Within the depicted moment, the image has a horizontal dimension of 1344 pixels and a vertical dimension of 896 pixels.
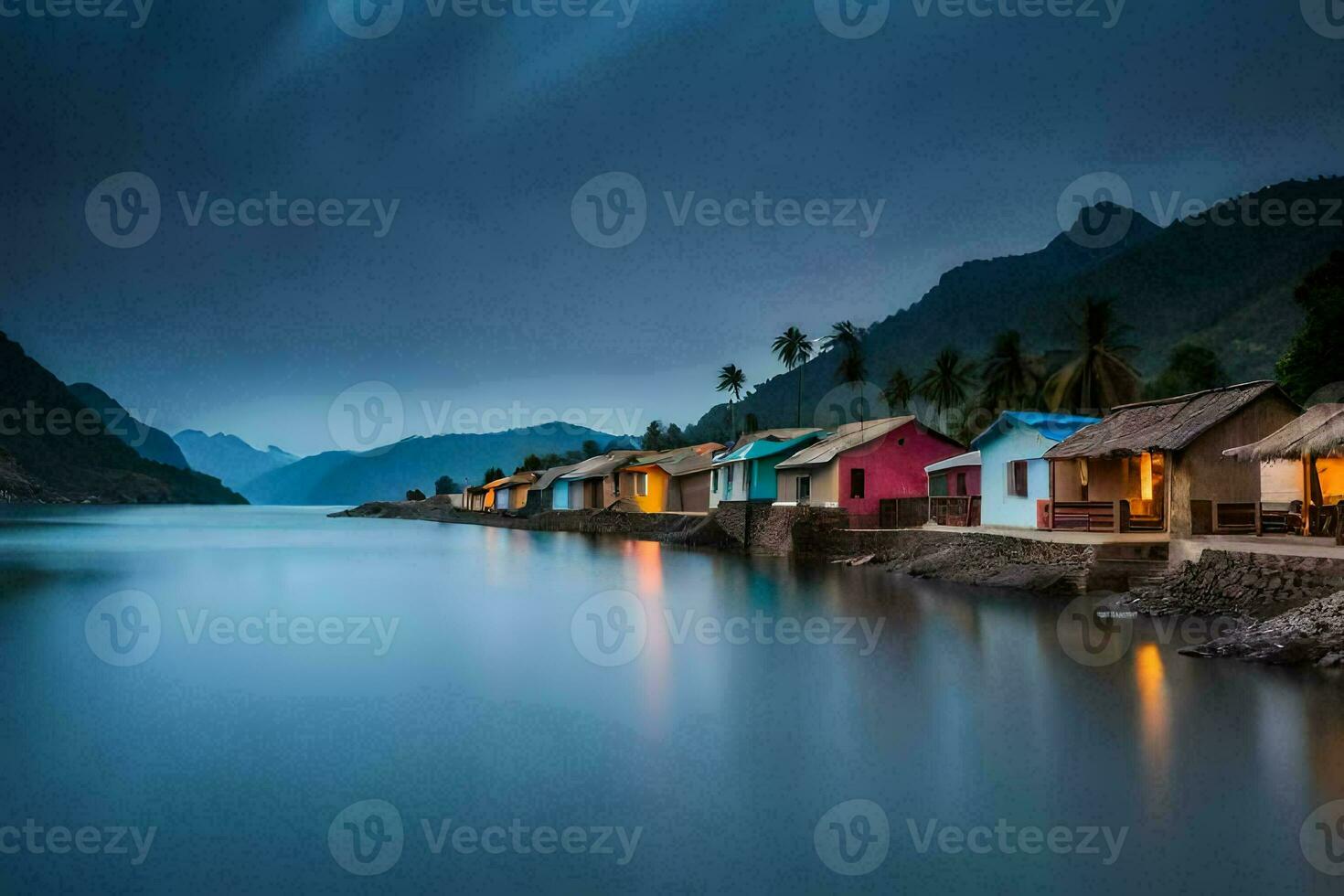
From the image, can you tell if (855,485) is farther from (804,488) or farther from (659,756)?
(659,756)

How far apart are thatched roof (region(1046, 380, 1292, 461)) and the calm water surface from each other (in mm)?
5389

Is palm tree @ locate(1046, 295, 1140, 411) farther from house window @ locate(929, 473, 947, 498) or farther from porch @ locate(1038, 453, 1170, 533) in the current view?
porch @ locate(1038, 453, 1170, 533)

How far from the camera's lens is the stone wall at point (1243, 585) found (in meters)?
15.6

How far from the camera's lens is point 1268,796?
27.3 ft

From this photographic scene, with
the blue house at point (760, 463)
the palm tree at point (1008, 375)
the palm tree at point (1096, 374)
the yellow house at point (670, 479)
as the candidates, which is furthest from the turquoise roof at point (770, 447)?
the palm tree at point (1008, 375)

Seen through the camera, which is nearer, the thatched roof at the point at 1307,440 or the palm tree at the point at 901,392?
the thatched roof at the point at 1307,440

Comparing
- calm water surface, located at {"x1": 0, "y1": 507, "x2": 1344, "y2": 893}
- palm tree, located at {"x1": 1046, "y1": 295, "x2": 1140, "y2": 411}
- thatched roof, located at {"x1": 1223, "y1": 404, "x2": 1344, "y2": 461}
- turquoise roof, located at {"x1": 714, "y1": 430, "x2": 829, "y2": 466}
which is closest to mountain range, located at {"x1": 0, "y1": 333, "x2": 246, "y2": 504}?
turquoise roof, located at {"x1": 714, "y1": 430, "x2": 829, "y2": 466}

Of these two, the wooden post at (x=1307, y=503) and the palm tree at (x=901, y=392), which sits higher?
the palm tree at (x=901, y=392)

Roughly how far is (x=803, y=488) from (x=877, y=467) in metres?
4.40

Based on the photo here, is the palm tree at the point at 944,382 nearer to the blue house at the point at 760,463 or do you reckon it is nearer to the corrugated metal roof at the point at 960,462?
the blue house at the point at 760,463

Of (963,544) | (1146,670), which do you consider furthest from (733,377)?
(1146,670)

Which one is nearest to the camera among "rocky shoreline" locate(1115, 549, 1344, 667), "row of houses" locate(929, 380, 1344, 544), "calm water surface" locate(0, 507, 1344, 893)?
"calm water surface" locate(0, 507, 1344, 893)

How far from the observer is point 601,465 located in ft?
224

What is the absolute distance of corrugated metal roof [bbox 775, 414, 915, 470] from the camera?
38062 millimetres
